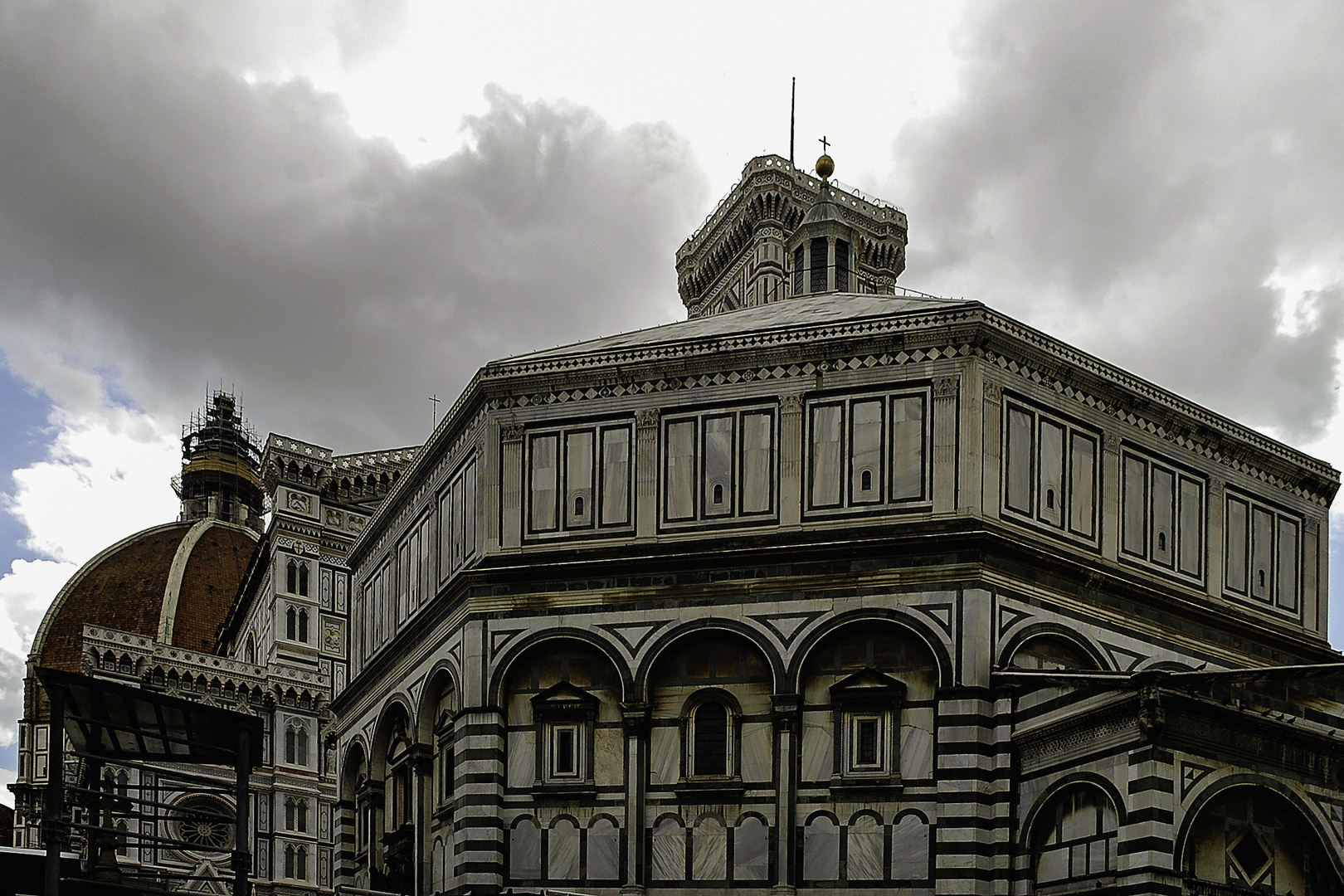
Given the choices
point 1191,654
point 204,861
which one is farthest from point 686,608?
point 204,861

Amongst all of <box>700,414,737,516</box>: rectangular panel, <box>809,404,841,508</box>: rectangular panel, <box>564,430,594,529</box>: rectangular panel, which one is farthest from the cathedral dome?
<box>809,404,841,508</box>: rectangular panel

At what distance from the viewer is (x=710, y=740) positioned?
91.6ft

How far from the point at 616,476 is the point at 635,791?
226 inches

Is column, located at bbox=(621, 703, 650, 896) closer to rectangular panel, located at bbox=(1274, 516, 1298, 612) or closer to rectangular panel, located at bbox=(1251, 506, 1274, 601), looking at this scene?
rectangular panel, located at bbox=(1251, 506, 1274, 601)

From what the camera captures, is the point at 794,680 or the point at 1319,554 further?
the point at 1319,554

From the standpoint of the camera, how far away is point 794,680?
1080 inches

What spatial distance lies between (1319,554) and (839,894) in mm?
14365

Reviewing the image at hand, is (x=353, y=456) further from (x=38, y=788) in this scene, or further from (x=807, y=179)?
(x=807, y=179)

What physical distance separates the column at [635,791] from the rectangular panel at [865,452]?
17.3 feet

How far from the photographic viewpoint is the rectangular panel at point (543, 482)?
30078 mm

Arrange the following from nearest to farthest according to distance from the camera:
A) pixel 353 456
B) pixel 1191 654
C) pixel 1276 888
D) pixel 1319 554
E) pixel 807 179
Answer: pixel 1276 888, pixel 1191 654, pixel 1319 554, pixel 353 456, pixel 807 179

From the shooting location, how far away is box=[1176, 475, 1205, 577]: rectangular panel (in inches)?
1228

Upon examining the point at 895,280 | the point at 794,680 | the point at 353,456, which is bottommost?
the point at 794,680

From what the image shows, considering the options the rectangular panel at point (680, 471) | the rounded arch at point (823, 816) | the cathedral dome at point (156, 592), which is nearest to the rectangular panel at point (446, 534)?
the rectangular panel at point (680, 471)
